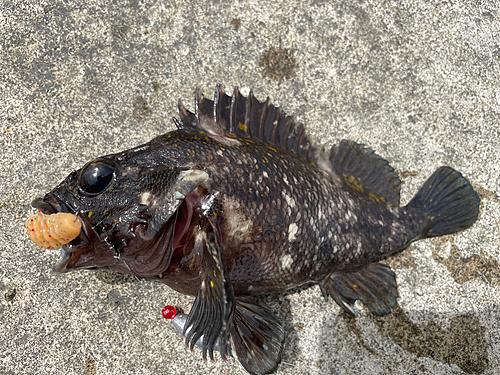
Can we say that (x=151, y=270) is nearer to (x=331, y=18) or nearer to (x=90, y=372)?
(x=90, y=372)

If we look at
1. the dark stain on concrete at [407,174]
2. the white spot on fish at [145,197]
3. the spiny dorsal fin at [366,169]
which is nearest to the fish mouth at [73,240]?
the white spot on fish at [145,197]

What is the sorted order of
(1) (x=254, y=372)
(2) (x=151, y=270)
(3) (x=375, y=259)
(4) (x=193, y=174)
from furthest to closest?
(3) (x=375, y=259) < (1) (x=254, y=372) < (2) (x=151, y=270) < (4) (x=193, y=174)

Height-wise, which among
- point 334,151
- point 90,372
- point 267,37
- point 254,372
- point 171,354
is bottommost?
point 90,372

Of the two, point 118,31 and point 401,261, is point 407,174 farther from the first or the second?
point 118,31

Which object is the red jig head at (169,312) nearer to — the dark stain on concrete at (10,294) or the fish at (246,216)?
the fish at (246,216)

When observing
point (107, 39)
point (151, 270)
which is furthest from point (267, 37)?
point (151, 270)

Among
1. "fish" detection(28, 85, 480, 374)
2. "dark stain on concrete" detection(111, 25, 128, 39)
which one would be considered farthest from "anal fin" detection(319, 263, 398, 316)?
"dark stain on concrete" detection(111, 25, 128, 39)

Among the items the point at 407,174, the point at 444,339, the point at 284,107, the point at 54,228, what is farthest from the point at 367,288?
the point at 54,228
